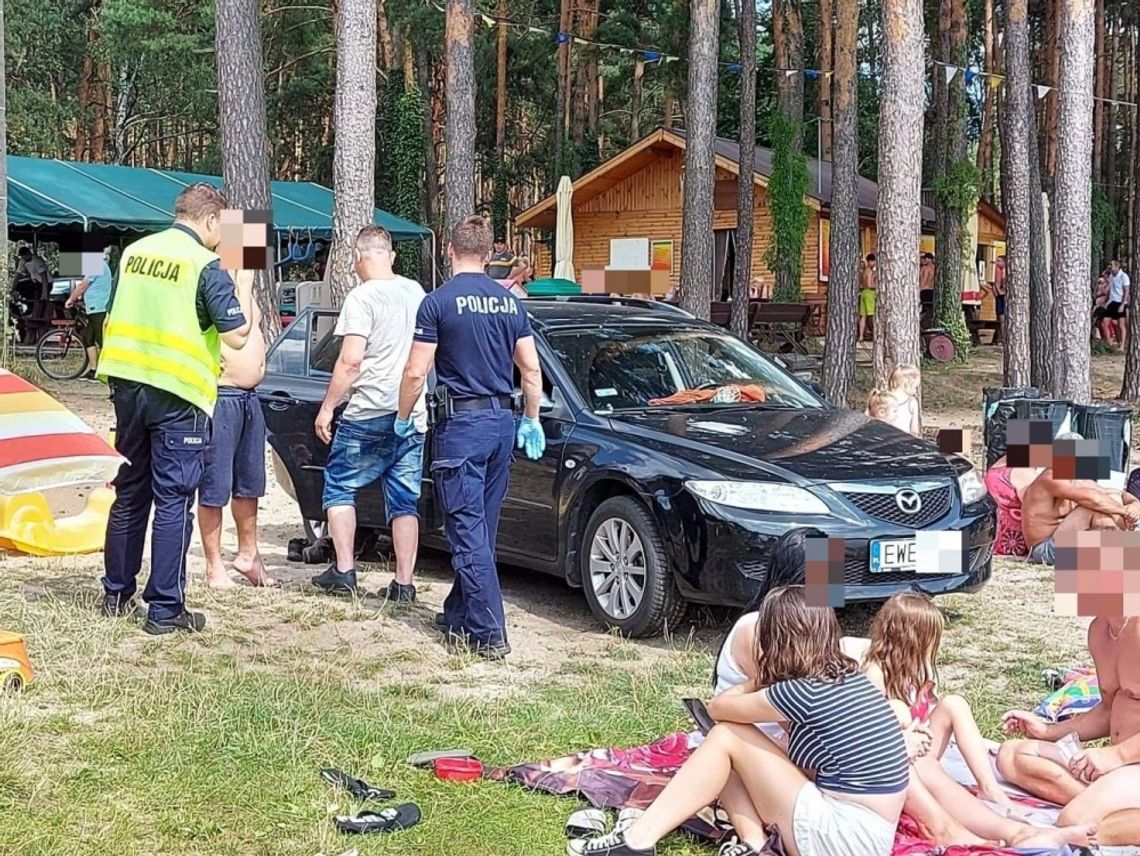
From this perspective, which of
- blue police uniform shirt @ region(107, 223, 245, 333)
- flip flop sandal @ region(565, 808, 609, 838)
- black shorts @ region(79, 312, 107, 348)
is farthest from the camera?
black shorts @ region(79, 312, 107, 348)

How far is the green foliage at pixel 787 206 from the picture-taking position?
2812 cm

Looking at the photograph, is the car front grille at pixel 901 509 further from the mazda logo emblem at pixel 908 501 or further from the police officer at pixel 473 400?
the police officer at pixel 473 400

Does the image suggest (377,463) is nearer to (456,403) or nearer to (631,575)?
(456,403)

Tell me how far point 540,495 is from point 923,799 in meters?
3.43

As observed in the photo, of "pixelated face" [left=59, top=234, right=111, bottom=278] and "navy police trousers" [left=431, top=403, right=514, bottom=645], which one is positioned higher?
"pixelated face" [left=59, top=234, right=111, bottom=278]

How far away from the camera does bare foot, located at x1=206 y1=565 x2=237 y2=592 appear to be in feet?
24.8

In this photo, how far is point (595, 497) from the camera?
23.0 ft

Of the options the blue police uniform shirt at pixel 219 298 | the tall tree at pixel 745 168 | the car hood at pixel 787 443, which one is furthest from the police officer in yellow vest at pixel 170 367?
the tall tree at pixel 745 168

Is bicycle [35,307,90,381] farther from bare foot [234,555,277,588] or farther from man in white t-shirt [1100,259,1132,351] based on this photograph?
man in white t-shirt [1100,259,1132,351]

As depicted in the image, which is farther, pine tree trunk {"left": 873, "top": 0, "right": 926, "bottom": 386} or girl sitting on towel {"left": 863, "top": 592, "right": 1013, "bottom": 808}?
pine tree trunk {"left": 873, "top": 0, "right": 926, "bottom": 386}

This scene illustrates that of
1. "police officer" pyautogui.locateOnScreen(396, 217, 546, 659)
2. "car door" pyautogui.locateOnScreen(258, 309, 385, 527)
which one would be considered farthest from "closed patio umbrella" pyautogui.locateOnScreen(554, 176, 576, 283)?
"police officer" pyautogui.locateOnScreen(396, 217, 546, 659)

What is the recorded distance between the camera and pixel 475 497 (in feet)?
20.7

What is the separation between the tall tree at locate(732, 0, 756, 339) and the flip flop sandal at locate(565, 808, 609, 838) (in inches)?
714

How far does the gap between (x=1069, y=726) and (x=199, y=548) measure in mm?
5916
